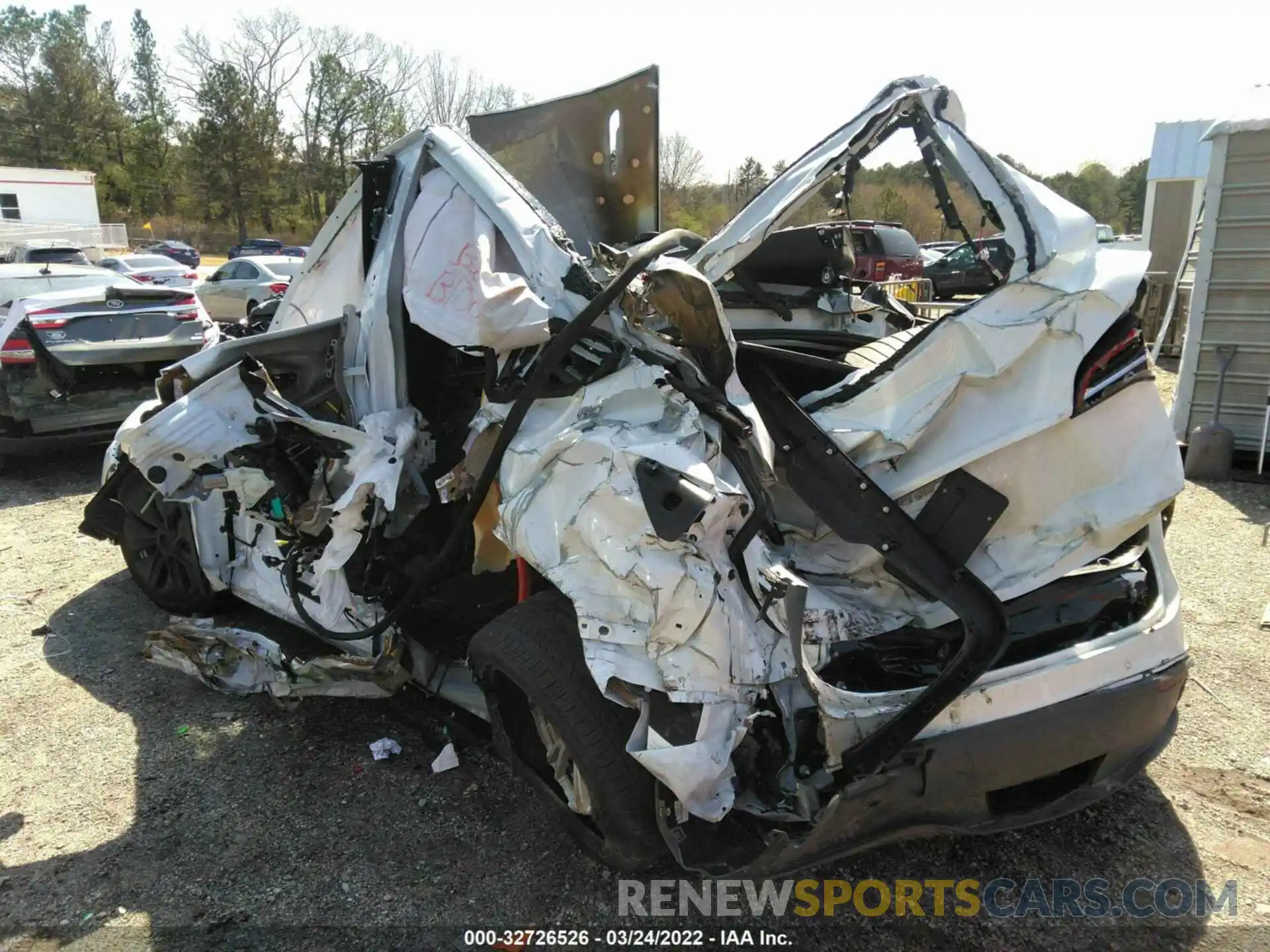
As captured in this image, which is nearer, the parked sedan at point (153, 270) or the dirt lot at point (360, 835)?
the dirt lot at point (360, 835)

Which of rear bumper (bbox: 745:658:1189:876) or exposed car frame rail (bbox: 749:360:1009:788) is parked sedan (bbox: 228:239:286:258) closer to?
exposed car frame rail (bbox: 749:360:1009:788)

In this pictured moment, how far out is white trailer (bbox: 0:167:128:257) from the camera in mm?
36312

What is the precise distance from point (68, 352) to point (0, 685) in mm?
3537

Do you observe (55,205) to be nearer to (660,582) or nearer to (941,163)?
(941,163)

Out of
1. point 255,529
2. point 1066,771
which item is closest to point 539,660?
point 1066,771

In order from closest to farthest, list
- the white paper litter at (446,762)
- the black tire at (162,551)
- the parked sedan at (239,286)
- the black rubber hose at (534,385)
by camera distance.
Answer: the black rubber hose at (534,385)
the white paper litter at (446,762)
the black tire at (162,551)
the parked sedan at (239,286)

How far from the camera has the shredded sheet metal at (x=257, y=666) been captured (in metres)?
3.13

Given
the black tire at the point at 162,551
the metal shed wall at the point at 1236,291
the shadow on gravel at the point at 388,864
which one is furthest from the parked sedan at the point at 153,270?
the metal shed wall at the point at 1236,291

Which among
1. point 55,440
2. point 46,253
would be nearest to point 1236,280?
point 55,440

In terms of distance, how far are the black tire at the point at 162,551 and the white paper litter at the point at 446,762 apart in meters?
1.76

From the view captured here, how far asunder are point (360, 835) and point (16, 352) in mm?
5492

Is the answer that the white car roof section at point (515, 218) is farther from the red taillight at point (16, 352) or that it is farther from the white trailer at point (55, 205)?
the white trailer at point (55, 205)

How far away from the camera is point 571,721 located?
2.29m

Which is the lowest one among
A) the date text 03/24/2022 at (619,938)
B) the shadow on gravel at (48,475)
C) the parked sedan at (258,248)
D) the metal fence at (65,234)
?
the date text 03/24/2022 at (619,938)
